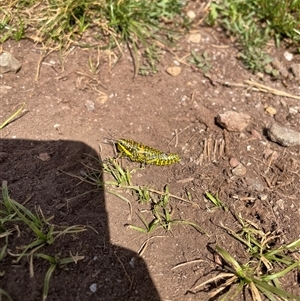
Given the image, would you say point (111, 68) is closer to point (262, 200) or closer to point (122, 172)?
point (122, 172)

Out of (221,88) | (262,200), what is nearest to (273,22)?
(221,88)

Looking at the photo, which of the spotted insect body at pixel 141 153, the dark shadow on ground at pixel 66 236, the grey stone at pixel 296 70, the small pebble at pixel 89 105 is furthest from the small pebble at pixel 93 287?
the grey stone at pixel 296 70

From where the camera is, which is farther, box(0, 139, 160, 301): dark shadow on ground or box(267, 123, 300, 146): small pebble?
box(267, 123, 300, 146): small pebble

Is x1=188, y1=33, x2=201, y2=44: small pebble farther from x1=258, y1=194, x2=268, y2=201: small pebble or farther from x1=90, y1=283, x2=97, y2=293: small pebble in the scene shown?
x1=90, y1=283, x2=97, y2=293: small pebble

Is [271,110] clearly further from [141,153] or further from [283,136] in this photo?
[141,153]

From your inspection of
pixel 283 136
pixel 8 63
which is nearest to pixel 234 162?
pixel 283 136

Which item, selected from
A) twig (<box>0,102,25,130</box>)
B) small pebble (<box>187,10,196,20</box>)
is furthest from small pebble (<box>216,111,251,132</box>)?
twig (<box>0,102,25,130</box>)

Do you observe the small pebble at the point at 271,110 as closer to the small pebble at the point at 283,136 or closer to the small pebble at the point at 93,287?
the small pebble at the point at 283,136
